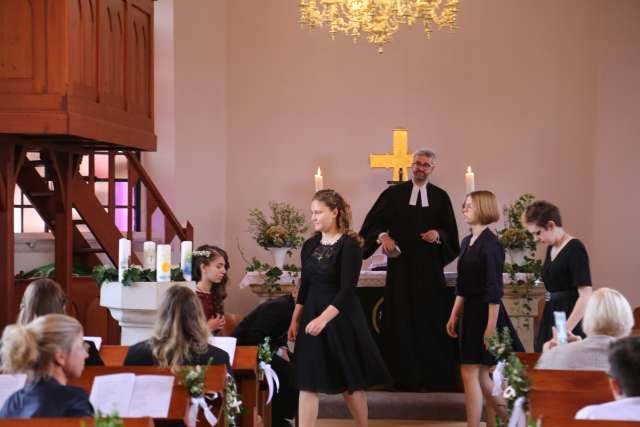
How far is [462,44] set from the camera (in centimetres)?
1157

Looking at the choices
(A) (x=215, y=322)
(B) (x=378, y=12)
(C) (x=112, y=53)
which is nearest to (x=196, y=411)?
(A) (x=215, y=322)

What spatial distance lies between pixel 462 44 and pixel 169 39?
3.16m

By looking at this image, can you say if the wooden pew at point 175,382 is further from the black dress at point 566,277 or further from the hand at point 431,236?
the hand at point 431,236

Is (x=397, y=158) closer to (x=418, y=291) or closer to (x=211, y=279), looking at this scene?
(x=418, y=291)

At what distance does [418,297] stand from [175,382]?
4399 mm

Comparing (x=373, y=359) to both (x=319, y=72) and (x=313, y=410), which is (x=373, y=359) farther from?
(x=319, y=72)

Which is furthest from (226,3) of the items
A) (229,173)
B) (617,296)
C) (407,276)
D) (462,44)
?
(617,296)

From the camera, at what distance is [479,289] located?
7.18 metres

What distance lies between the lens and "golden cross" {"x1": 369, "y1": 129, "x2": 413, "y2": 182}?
10.9m

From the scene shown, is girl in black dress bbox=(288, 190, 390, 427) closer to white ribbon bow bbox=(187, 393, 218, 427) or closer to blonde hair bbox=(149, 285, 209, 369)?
blonde hair bbox=(149, 285, 209, 369)

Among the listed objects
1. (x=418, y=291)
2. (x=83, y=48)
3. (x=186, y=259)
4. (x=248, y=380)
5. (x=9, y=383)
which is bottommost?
(x=248, y=380)

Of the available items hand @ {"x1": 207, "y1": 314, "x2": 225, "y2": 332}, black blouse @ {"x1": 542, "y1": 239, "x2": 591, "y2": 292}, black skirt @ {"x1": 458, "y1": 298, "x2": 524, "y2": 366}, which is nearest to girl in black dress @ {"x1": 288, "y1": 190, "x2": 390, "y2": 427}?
hand @ {"x1": 207, "y1": 314, "x2": 225, "y2": 332}

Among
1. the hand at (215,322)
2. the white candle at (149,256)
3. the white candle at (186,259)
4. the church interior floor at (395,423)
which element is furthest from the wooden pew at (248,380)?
the church interior floor at (395,423)

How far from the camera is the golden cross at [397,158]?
1088 cm
